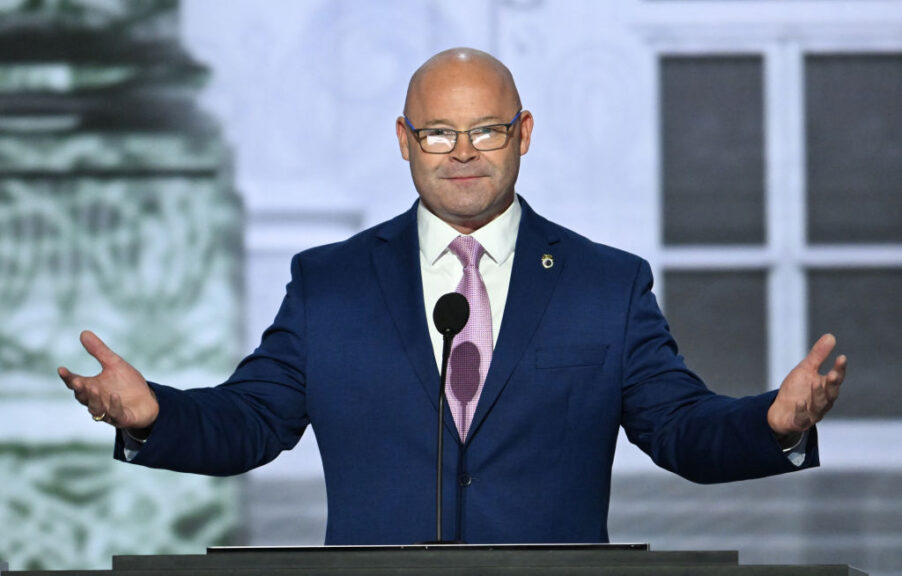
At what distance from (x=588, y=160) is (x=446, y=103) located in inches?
61.8

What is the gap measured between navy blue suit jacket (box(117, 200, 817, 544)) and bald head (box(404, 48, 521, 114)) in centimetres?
22

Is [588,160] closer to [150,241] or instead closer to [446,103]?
[150,241]

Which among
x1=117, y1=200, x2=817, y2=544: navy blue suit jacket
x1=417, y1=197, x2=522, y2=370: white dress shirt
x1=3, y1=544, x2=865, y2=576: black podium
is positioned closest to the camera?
x1=3, y1=544, x2=865, y2=576: black podium

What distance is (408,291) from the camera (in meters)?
2.17

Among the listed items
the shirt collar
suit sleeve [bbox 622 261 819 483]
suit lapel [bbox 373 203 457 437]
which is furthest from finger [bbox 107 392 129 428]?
suit sleeve [bbox 622 261 819 483]

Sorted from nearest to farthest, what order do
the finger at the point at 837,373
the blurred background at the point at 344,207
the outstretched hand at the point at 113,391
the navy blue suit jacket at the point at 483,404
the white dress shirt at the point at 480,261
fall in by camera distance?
the finger at the point at 837,373, the outstretched hand at the point at 113,391, the navy blue suit jacket at the point at 483,404, the white dress shirt at the point at 480,261, the blurred background at the point at 344,207

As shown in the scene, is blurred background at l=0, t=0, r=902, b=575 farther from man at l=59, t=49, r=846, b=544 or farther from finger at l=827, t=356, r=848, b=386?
finger at l=827, t=356, r=848, b=386

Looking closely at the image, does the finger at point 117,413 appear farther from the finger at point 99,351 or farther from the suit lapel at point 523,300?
the suit lapel at point 523,300

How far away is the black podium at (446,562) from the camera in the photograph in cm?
139

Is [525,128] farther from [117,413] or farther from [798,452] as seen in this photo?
[117,413]

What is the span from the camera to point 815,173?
377 cm

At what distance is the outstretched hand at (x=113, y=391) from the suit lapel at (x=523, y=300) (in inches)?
19.3

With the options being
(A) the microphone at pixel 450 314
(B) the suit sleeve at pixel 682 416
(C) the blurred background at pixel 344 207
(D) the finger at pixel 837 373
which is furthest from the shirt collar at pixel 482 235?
(C) the blurred background at pixel 344 207

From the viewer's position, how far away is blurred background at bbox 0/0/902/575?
3.67 meters
